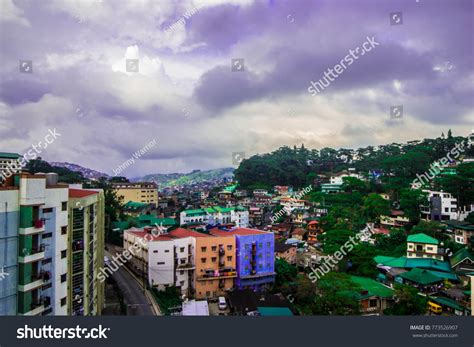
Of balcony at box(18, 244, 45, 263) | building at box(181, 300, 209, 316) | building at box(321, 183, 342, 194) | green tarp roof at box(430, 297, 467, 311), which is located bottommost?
building at box(181, 300, 209, 316)

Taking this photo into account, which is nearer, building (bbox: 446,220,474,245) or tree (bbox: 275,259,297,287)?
tree (bbox: 275,259,297,287)

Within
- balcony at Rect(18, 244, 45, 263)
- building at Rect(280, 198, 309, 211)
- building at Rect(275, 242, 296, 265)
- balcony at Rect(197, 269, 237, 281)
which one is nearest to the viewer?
balcony at Rect(18, 244, 45, 263)

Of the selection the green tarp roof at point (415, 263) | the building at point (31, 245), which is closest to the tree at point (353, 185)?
the green tarp roof at point (415, 263)

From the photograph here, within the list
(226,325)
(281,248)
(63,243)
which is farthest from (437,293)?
(63,243)

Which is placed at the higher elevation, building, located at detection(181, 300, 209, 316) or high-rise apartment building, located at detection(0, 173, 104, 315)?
high-rise apartment building, located at detection(0, 173, 104, 315)

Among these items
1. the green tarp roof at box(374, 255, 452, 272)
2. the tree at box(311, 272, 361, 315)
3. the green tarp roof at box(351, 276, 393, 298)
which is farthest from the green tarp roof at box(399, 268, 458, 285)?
the tree at box(311, 272, 361, 315)

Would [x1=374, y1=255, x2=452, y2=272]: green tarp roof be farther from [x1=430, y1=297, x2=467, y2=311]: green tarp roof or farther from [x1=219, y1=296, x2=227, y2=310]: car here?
[x1=219, y1=296, x2=227, y2=310]: car
